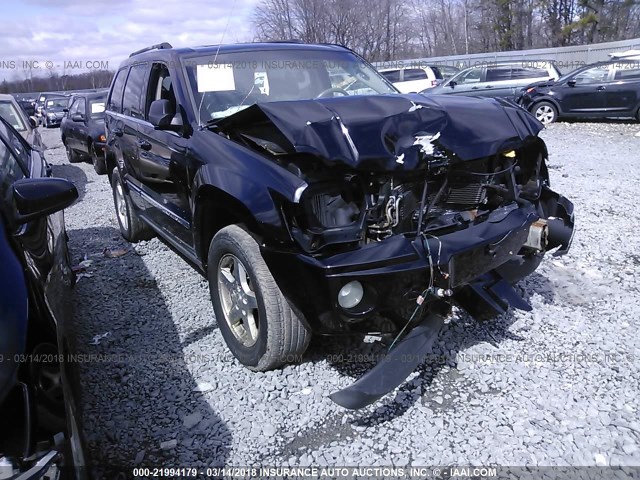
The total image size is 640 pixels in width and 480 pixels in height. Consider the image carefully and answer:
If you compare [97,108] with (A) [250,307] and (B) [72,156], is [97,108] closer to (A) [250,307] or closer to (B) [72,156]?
(B) [72,156]

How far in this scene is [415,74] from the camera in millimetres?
18906

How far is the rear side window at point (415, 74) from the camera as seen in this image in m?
18.8

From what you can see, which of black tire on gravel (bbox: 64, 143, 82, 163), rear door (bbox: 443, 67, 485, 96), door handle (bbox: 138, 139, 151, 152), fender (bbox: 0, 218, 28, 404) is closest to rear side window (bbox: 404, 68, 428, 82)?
rear door (bbox: 443, 67, 485, 96)

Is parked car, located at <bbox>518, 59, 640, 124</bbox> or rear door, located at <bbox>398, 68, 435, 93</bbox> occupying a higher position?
rear door, located at <bbox>398, 68, 435, 93</bbox>

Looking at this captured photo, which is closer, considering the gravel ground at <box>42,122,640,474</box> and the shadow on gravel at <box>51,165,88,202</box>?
the gravel ground at <box>42,122,640,474</box>

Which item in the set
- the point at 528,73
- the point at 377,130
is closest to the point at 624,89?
the point at 528,73

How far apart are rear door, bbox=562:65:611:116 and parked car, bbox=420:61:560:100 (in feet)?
6.06

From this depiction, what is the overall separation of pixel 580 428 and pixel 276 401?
1.58m

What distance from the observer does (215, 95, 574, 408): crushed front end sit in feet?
8.38

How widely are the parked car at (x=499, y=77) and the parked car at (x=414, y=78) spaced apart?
2.29 metres

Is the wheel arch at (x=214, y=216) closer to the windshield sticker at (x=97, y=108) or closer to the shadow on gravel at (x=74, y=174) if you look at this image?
the shadow on gravel at (x=74, y=174)

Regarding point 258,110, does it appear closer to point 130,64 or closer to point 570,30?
point 130,64

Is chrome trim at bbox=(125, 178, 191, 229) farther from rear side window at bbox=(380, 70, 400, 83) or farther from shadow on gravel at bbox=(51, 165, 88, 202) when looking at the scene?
rear side window at bbox=(380, 70, 400, 83)

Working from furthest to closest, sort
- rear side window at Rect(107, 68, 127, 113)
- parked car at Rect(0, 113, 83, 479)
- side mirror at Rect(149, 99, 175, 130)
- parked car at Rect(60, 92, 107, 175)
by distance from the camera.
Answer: parked car at Rect(60, 92, 107, 175) < rear side window at Rect(107, 68, 127, 113) < side mirror at Rect(149, 99, 175, 130) < parked car at Rect(0, 113, 83, 479)
